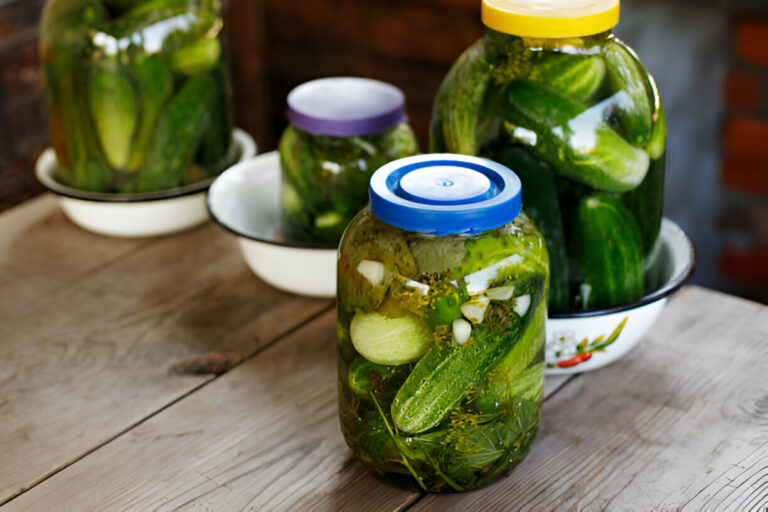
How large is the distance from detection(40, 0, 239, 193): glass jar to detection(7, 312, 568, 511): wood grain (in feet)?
1.01

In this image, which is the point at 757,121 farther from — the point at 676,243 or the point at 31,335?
the point at 31,335

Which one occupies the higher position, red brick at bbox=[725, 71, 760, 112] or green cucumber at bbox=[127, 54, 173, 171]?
green cucumber at bbox=[127, 54, 173, 171]

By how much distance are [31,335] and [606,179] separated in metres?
0.55

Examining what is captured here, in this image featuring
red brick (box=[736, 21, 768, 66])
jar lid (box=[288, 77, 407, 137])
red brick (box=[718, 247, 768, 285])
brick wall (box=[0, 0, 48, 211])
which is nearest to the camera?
jar lid (box=[288, 77, 407, 137])

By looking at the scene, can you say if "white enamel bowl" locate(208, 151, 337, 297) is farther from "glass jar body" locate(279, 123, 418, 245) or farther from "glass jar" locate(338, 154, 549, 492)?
"glass jar" locate(338, 154, 549, 492)

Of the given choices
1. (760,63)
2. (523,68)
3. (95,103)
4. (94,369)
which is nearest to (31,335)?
(94,369)

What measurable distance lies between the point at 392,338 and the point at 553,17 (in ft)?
0.93

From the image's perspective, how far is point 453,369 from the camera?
2.04 ft

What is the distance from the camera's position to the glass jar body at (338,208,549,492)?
0.61m

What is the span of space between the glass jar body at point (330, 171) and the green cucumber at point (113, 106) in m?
0.18

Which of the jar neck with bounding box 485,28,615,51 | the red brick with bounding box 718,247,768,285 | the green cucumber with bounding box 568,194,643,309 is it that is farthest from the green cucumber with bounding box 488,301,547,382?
the red brick with bounding box 718,247,768,285

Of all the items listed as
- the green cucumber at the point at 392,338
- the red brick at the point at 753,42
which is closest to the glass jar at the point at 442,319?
the green cucumber at the point at 392,338

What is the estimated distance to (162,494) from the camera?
0.69 meters

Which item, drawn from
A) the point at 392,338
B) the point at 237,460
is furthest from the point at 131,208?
the point at 392,338
